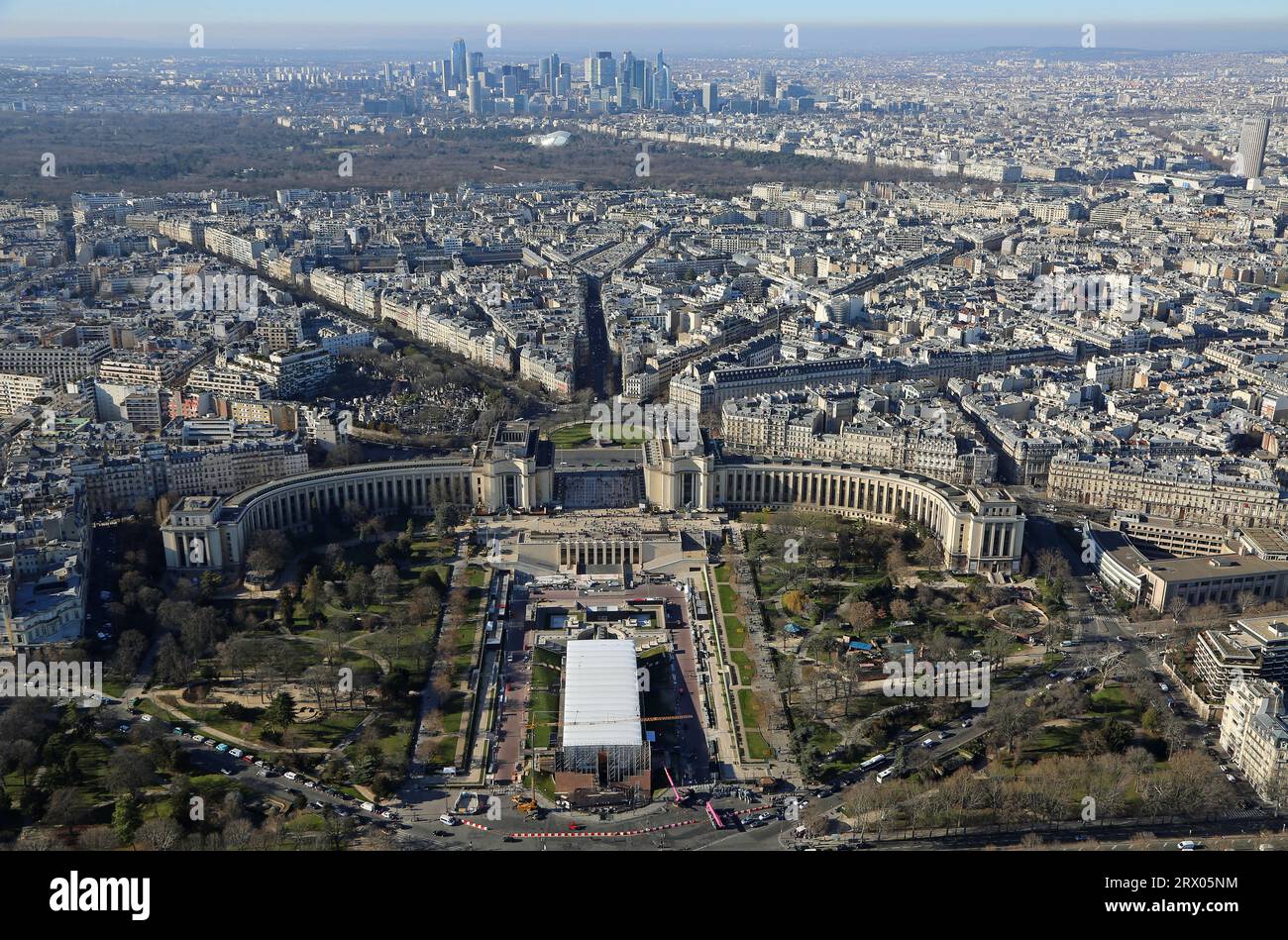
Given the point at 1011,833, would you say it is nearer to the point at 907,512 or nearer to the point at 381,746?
the point at 381,746

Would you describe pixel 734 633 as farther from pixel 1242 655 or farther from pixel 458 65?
pixel 458 65

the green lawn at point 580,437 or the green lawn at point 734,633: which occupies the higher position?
the green lawn at point 580,437

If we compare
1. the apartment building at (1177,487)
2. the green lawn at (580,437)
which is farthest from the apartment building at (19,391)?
the apartment building at (1177,487)

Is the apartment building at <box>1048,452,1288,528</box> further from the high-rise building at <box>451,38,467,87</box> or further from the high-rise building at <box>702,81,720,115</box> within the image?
the high-rise building at <box>451,38,467,87</box>

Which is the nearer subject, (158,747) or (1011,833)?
(1011,833)

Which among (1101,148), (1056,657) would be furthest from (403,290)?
(1101,148)

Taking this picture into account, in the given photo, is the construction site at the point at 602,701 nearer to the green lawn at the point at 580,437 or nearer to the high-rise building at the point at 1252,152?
the green lawn at the point at 580,437
